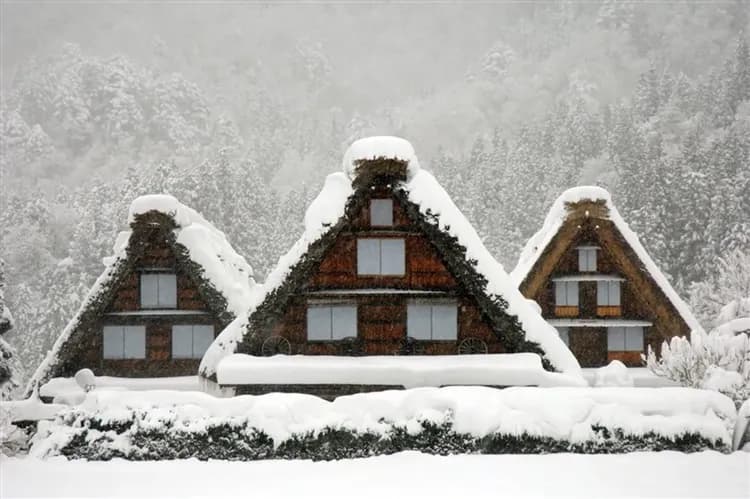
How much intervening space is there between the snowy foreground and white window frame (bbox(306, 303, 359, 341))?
598cm

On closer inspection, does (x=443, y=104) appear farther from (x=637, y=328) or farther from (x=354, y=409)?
(x=354, y=409)

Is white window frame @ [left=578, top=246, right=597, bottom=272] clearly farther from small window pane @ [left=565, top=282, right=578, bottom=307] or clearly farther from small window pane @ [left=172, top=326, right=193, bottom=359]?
small window pane @ [left=172, top=326, right=193, bottom=359]

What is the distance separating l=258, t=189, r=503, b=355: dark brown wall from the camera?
1830 centimetres

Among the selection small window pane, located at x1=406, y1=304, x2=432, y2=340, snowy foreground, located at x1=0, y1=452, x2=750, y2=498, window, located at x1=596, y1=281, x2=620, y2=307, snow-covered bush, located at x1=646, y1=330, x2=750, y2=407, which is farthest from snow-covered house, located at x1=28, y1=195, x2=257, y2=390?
snow-covered bush, located at x1=646, y1=330, x2=750, y2=407

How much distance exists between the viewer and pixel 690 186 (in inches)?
1900

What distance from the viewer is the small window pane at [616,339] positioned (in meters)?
25.7

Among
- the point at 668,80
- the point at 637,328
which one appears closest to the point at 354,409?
the point at 637,328

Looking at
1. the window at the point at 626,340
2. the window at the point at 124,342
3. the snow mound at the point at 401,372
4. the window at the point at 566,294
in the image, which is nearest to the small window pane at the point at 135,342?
the window at the point at 124,342

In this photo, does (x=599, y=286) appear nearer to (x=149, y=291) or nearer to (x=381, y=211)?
(x=381, y=211)

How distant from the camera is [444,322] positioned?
18375mm

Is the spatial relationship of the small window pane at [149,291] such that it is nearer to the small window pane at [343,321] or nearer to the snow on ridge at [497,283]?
→ the small window pane at [343,321]

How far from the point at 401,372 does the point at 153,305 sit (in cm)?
973

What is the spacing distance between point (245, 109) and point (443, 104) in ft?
114

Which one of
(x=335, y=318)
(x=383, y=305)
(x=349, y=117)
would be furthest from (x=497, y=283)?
(x=349, y=117)
